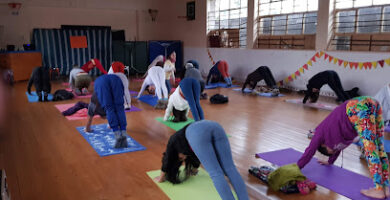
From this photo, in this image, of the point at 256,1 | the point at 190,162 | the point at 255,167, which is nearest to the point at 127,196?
the point at 190,162

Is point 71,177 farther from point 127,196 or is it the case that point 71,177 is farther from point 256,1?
point 256,1

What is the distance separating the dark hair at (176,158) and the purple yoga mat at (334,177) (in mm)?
971

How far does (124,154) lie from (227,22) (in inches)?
280

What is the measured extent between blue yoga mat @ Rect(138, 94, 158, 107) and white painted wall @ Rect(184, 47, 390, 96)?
3.22m

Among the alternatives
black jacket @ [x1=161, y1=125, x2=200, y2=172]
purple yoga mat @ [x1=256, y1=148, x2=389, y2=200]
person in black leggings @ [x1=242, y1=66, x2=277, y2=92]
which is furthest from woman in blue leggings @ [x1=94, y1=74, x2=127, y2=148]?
person in black leggings @ [x1=242, y1=66, x2=277, y2=92]

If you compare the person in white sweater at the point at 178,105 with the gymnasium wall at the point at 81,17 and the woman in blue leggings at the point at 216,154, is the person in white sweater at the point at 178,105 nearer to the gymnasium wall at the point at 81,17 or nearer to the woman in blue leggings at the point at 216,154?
the woman in blue leggings at the point at 216,154

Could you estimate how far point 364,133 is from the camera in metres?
2.37

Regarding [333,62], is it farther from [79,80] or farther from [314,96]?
[79,80]

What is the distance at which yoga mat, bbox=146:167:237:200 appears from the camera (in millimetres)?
2480

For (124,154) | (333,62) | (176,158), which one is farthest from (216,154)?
(333,62)

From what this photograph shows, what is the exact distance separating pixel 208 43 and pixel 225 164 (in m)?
8.59

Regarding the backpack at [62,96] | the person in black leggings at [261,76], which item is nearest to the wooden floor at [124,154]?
the backpack at [62,96]

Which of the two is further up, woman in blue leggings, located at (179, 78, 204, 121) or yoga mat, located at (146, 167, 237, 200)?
woman in blue leggings, located at (179, 78, 204, 121)

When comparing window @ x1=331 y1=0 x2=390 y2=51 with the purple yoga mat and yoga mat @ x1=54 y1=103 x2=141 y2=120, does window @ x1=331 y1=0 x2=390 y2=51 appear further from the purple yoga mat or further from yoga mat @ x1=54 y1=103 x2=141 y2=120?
yoga mat @ x1=54 y1=103 x2=141 y2=120
